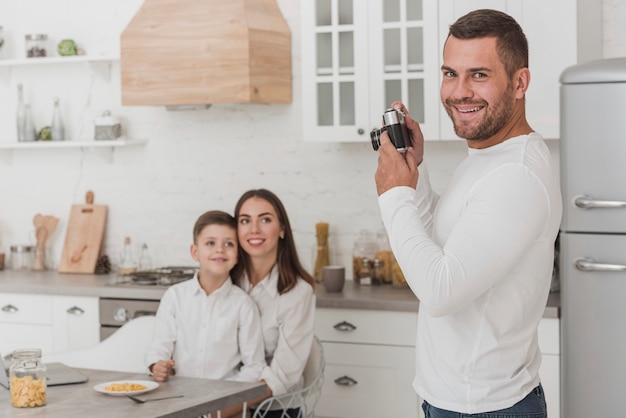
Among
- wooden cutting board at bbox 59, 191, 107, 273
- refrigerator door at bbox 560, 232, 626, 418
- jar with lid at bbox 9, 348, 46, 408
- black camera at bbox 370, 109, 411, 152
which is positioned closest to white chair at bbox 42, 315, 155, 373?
jar with lid at bbox 9, 348, 46, 408

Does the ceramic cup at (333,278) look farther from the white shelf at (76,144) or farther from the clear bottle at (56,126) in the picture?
the clear bottle at (56,126)

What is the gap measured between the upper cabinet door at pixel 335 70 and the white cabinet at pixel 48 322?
131 centimetres

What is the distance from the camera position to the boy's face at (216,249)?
3527mm

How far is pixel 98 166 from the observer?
524 centimetres

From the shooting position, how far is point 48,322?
4.68m

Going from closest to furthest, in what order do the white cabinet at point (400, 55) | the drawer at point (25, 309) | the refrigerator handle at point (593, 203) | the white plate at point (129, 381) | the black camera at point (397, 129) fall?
1. the black camera at point (397, 129)
2. the white plate at point (129, 381)
3. the refrigerator handle at point (593, 203)
4. the white cabinet at point (400, 55)
5. the drawer at point (25, 309)

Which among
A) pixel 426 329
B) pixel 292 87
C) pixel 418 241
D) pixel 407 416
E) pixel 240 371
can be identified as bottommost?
pixel 407 416

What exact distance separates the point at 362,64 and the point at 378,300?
3.32ft

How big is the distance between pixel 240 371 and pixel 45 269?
2.17 metres

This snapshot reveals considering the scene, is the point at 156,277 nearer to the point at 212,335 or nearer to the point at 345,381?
the point at 345,381

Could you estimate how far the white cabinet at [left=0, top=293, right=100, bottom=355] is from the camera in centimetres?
458

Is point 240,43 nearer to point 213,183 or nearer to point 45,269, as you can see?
point 213,183

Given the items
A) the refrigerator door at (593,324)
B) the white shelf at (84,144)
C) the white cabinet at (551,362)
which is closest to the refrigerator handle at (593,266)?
the refrigerator door at (593,324)

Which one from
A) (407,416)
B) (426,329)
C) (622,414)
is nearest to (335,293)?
(407,416)
